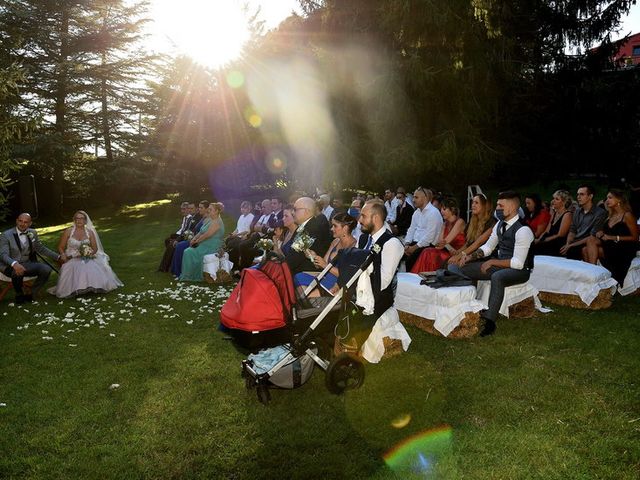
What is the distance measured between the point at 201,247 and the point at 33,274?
3.81 metres

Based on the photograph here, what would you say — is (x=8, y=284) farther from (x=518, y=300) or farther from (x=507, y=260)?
(x=518, y=300)

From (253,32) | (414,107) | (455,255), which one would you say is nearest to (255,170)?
(253,32)

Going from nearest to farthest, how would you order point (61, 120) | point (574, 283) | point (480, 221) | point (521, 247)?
point (521, 247)
point (574, 283)
point (480, 221)
point (61, 120)

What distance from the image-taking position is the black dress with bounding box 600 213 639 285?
874 cm

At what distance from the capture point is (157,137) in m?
32.2

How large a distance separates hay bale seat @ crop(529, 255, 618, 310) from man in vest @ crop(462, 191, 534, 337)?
5.26 feet

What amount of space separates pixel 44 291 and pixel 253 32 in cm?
2655

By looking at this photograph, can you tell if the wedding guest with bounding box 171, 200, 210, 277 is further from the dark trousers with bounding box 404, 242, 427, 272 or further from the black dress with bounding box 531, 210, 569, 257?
the black dress with bounding box 531, 210, 569, 257

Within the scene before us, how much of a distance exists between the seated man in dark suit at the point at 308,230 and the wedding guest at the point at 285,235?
1229mm

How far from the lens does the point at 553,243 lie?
411 inches

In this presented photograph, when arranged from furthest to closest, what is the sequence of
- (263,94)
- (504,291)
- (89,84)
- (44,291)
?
(89,84) → (263,94) → (44,291) → (504,291)

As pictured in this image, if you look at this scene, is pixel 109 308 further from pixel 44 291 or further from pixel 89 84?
pixel 89 84

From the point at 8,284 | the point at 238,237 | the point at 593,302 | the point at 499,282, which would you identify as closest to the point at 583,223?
the point at 593,302

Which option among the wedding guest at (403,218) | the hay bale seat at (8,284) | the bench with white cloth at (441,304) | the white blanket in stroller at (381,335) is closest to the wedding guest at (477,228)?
the bench with white cloth at (441,304)
